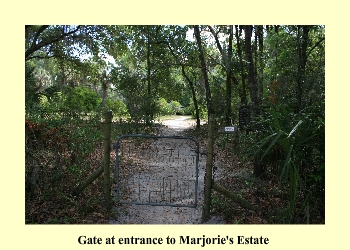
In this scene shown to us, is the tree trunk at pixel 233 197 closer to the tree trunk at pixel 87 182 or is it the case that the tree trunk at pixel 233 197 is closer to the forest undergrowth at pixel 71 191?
the forest undergrowth at pixel 71 191

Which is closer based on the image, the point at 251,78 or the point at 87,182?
the point at 87,182

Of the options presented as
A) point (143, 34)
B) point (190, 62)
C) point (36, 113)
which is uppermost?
point (143, 34)

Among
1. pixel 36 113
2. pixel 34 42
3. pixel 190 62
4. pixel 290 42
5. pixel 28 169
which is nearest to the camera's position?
pixel 28 169

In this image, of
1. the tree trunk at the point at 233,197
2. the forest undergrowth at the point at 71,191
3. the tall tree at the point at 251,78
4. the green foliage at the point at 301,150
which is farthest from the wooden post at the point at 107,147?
the tall tree at the point at 251,78

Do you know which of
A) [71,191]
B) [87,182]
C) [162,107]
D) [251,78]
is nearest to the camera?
[87,182]

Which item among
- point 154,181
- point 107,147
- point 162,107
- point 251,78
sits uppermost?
point 251,78

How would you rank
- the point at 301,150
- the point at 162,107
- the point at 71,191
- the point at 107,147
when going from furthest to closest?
the point at 162,107, the point at 71,191, the point at 107,147, the point at 301,150

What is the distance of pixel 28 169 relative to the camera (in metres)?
5.18

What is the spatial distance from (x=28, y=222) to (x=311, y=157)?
14.4 ft

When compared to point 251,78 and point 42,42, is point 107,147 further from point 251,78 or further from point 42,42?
point 42,42

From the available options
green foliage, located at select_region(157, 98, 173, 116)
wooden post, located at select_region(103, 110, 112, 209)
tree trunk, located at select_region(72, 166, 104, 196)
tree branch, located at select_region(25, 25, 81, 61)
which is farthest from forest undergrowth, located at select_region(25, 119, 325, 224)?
tree branch, located at select_region(25, 25, 81, 61)

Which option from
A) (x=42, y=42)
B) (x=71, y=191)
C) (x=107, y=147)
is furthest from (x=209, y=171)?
(x=42, y=42)

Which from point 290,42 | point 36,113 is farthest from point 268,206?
point 290,42

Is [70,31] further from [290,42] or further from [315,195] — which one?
[315,195]
